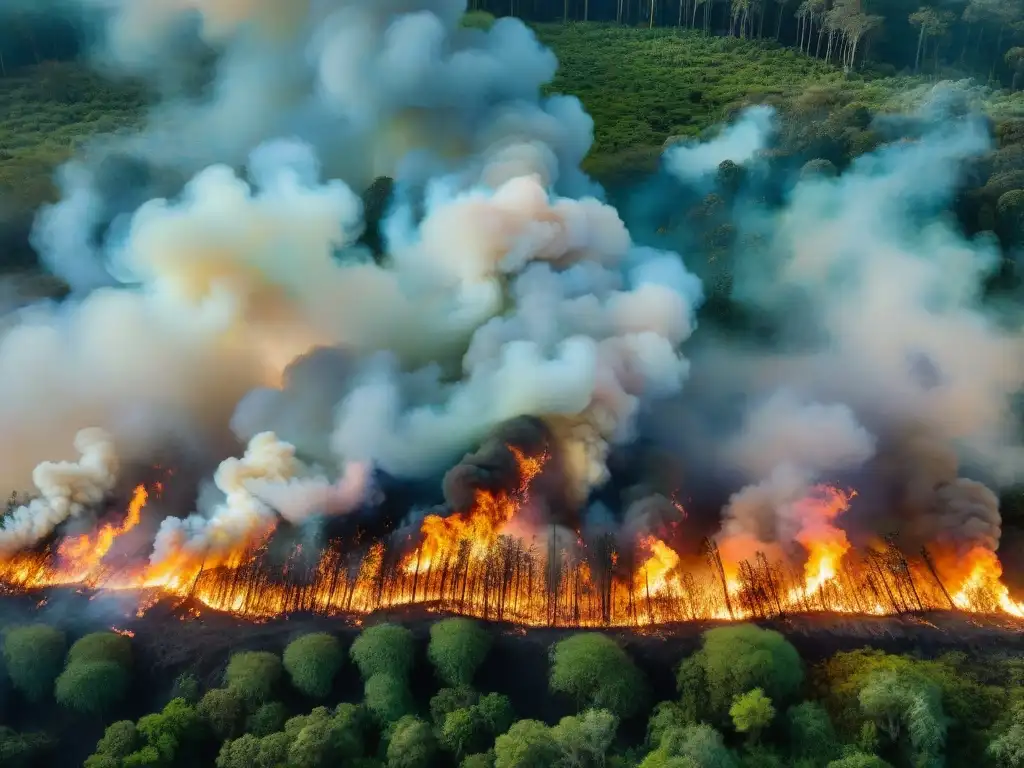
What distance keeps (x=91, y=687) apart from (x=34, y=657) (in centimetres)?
279

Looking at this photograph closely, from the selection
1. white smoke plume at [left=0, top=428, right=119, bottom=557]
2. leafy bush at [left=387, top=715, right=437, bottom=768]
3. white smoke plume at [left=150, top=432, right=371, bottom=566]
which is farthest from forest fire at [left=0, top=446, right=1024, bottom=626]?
leafy bush at [left=387, top=715, right=437, bottom=768]

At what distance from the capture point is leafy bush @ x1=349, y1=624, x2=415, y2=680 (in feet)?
98.5

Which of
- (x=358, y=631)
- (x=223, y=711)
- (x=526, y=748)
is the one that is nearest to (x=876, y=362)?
(x=358, y=631)

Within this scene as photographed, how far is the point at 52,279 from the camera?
Answer: 49688 millimetres

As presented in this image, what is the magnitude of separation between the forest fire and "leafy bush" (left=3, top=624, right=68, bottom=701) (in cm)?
326

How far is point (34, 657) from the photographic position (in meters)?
30.8

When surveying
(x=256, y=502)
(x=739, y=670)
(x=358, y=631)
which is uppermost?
(x=256, y=502)

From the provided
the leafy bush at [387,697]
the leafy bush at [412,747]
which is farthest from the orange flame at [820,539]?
the leafy bush at [412,747]

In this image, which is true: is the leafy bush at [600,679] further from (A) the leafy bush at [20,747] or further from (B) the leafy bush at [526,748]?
(A) the leafy bush at [20,747]

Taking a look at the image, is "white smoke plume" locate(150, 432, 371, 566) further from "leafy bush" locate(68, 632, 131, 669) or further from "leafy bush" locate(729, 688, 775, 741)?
"leafy bush" locate(729, 688, 775, 741)

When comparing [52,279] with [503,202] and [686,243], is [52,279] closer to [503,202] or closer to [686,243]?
[503,202]

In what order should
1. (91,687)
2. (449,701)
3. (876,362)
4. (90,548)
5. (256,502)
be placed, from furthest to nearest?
(876,362)
(90,548)
(256,502)
(91,687)
(449,701)

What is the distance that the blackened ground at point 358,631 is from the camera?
30.0 meters

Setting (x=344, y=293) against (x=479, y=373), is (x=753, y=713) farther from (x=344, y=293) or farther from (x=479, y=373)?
(x=344, y=293)
